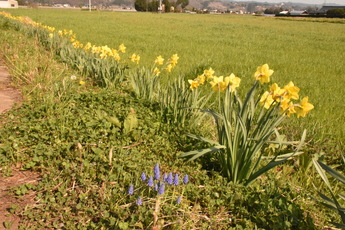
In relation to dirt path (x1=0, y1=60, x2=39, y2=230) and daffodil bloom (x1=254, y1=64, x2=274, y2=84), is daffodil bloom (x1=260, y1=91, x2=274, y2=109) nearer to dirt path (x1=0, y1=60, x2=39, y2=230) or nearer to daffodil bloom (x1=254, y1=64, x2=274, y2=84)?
daffodil bloom (x1=254, y1=64, x2=274, y2=84)

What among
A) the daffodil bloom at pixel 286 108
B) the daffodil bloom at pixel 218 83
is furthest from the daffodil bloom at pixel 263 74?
the daffodil bloom at pixel 218 83

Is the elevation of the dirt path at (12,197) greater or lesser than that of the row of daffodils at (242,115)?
lesser

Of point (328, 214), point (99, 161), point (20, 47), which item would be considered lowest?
point (328, 214)

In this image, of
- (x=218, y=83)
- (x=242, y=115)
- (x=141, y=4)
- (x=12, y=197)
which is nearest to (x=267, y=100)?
A: (x=242, y=115)

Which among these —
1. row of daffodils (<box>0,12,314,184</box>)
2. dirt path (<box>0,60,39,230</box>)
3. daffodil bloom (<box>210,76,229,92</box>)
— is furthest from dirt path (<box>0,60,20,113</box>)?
daffodil bloom (<box>210,76,229,92</box>)

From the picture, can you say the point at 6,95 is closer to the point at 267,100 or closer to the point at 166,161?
the point at 166,161

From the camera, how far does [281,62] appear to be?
7.88 meters

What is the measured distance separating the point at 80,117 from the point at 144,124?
613 mm

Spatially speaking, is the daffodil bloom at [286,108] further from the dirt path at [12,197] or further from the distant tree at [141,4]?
the distant tree at [141,4]

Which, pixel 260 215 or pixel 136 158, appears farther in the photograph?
pixel 136 158

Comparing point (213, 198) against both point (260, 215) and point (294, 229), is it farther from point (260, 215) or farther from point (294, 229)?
point (294, 229)

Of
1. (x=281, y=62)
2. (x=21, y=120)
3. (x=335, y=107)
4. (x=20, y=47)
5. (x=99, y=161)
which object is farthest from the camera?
(x=281, y=62)

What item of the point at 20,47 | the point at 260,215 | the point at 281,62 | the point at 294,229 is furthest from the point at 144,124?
the point at 281,62

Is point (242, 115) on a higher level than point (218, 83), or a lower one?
lower
